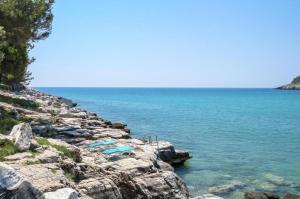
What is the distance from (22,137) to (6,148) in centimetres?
137

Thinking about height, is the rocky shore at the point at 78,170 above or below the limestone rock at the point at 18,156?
below

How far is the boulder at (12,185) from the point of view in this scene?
11883 mm

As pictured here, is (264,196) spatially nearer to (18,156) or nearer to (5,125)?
(18,156)

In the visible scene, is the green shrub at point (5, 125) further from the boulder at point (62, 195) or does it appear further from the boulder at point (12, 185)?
the boulder at point (12, 185)

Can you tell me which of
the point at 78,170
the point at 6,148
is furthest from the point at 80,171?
the point at 6,148

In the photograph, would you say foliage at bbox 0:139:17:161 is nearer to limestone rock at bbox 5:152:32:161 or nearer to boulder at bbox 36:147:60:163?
limestone rock at bbox 5:152:32:161

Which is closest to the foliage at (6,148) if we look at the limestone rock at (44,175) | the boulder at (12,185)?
the limestone rock at (44,175)

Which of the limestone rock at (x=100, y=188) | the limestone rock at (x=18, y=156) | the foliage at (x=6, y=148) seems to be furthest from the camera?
the limestone rock at (x=100, y=188)

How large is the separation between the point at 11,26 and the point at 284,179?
3016cm

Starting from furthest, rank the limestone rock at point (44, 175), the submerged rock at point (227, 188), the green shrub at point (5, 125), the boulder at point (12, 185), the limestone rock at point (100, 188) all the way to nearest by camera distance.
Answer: the submerged rock at point (227, 188) → the green shrub at point (5, 125) → the limestone rock at point (100, 188) → the limestone rock at point (44, 175) → the boulder at point (12, 185)

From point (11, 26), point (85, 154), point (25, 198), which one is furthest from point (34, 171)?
point (11, 26)

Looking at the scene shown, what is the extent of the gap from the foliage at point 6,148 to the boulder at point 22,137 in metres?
0.30

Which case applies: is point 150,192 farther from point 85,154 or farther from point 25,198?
point 25,198

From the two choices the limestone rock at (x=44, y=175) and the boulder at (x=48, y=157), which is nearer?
the limestone rock at (x=44, y=175)
